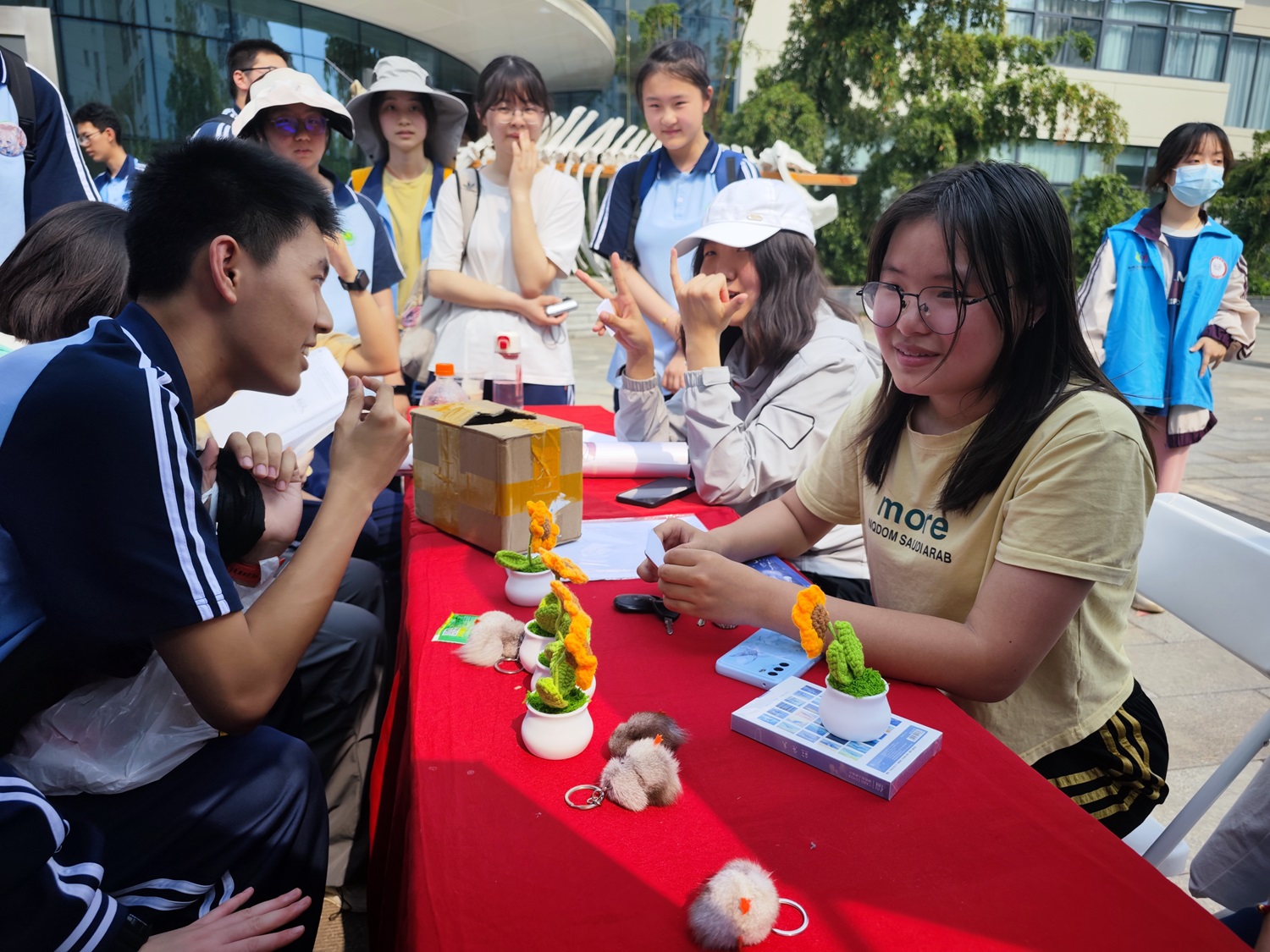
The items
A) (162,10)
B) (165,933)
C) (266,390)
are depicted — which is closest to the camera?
(165,933)

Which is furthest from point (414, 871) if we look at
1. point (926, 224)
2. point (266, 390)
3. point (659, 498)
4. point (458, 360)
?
point (458, 360)

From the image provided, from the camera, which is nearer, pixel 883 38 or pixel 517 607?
pixel 517 607

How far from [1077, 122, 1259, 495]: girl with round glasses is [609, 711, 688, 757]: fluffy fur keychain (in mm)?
3532

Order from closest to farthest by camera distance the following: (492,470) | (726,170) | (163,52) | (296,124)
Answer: (492,470)
(296,124)
(726,170)
(163,52)

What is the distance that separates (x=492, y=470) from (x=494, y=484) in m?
0.03

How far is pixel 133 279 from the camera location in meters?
1.31

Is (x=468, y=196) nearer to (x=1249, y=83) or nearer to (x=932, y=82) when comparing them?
(x=932, y=82)

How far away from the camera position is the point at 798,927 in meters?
0.81

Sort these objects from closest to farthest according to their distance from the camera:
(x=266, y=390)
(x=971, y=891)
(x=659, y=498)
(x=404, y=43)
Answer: (x=971, y=891) < (x=266, y=390) < (x=659, y=498) < (x=404, y=43)

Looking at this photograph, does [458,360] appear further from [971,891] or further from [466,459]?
[971,891]

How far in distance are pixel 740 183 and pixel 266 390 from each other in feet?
4.90

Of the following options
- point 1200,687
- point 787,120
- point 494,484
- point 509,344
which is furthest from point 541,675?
point 787,120

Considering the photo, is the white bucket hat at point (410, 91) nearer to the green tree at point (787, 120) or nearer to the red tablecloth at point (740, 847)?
the red tablecloth at point (740, 847)

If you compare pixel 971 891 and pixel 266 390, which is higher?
pixel 266 390
